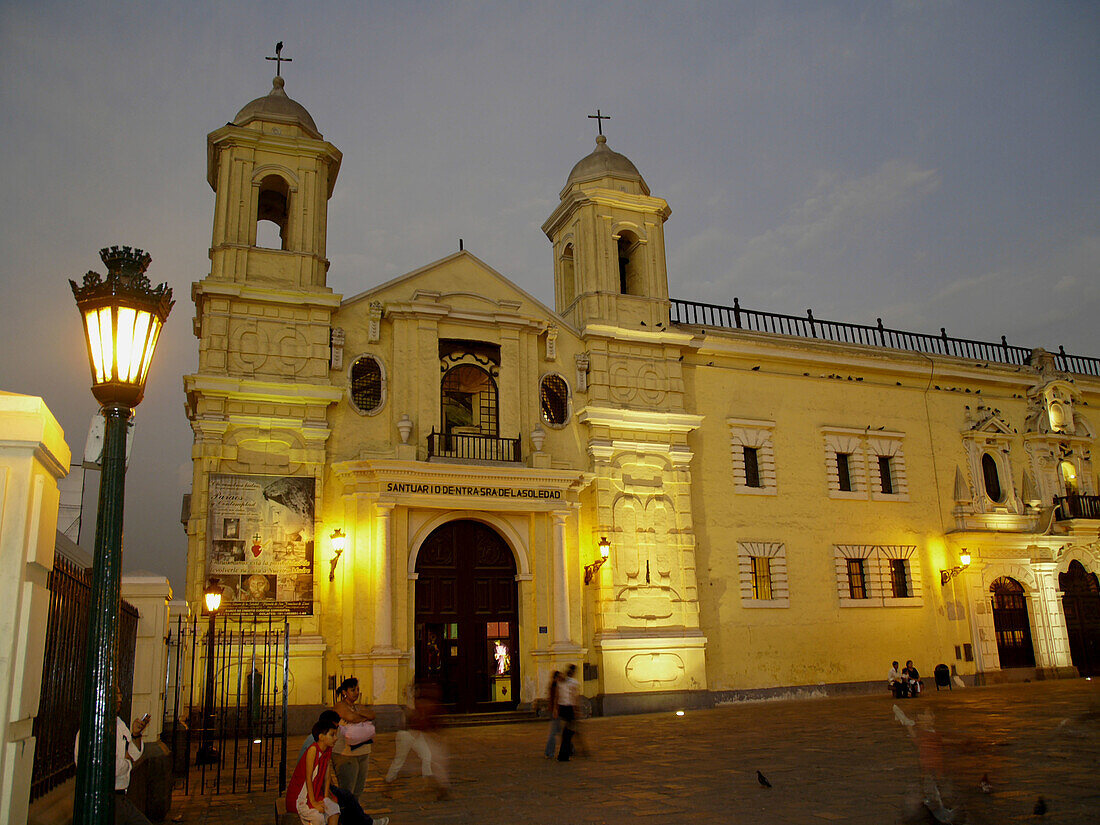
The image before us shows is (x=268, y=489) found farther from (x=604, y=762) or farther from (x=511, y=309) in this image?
(x=604, y=762)

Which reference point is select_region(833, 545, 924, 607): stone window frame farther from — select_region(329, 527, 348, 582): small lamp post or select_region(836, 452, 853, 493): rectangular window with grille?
select_region(329, 527, 348, 582): small lamp post

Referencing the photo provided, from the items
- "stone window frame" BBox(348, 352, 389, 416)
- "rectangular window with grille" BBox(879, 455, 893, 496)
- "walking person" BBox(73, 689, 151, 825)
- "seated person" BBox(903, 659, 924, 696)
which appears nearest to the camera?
"walking person" BBox(73, 689, 151, 825)

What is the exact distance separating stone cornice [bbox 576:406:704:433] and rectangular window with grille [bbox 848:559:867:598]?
691cm

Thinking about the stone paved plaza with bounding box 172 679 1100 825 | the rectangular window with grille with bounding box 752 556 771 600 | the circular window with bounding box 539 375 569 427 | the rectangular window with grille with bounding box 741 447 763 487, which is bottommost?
the stone paved plaza with bounding box 172 679 1100 825

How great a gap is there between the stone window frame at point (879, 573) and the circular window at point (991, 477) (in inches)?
180

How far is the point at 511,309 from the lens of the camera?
2353 cm

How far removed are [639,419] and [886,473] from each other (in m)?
9.53

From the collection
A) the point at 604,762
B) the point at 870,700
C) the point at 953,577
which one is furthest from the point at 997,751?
the point at 953,577

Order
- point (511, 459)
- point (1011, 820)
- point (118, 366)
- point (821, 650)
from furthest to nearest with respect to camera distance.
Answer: point (821, 650), point (511, 459), point (1011, 820), point (118, 366)

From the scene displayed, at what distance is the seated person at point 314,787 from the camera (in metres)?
7.41

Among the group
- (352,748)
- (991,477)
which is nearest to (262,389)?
(352,748)

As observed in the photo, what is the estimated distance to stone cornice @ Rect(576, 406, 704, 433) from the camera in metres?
23.7

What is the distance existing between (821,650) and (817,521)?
12.0 feet

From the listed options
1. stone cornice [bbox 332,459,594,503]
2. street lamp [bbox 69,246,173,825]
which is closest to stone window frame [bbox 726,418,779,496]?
stone cornice [bbox 332,459,594,503]
